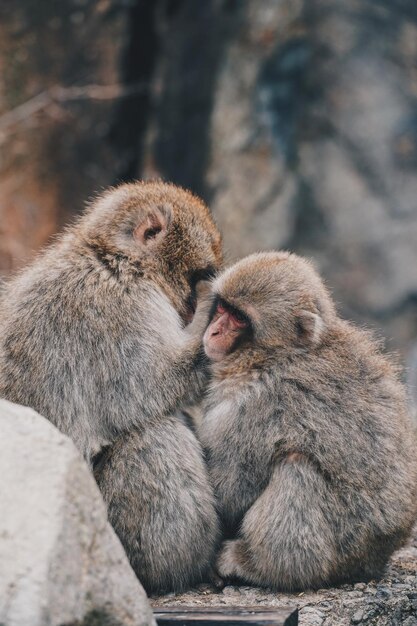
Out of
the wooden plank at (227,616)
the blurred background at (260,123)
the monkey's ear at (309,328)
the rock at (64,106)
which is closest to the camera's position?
the wooden plank at (227,616)

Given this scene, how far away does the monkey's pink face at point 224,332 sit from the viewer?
4.32 metres

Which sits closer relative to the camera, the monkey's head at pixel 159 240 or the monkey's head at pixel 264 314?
the monkey's head at pixel 264 314

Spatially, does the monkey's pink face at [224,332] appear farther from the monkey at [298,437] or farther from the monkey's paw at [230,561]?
the monkey's paw at [230,561]

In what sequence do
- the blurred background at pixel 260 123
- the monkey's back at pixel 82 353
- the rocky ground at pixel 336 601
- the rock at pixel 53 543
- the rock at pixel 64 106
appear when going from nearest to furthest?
the rock at pixel 53 543 < the rocky ground at pixel 336 601 < the monkey's back at pixel 82 353 < the rock at pixel 64 106 < the blurred background at pixel 260 123

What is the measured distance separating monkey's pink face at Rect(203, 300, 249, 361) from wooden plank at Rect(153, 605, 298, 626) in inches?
45.8

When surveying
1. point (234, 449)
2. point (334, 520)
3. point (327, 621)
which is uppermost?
point (234, 449)

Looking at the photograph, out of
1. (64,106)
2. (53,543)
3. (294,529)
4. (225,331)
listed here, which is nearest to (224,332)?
(225,331)

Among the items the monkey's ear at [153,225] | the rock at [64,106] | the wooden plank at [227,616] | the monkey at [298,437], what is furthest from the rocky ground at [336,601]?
the rock at [64,106]

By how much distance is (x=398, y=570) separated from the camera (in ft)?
15.0

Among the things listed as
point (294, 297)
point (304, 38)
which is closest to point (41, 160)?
point (304, 38)

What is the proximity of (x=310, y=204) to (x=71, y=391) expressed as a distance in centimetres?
600

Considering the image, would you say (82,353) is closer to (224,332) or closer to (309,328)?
(224,332)

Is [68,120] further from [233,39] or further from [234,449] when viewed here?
[234,449]

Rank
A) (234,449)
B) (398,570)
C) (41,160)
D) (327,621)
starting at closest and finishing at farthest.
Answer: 1. (327,621)
2. (234,449)
3. (398,570)
4. (41,160)
